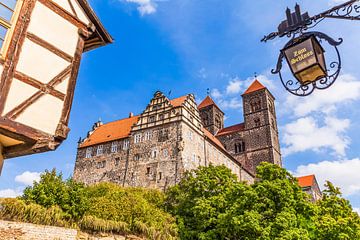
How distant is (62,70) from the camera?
652cm

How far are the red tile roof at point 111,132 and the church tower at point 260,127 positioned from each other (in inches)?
809

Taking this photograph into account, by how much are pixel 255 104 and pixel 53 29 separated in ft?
161

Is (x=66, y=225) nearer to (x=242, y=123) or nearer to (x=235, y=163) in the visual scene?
(x=235, y=163)

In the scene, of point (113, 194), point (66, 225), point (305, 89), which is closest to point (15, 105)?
point (305, 89)

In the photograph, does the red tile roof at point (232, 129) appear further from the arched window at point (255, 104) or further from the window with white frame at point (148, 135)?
the window with white frame at point (148, 135)

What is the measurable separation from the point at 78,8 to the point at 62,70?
161 cm

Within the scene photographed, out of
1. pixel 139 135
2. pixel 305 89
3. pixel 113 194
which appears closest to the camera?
pixel 305 89

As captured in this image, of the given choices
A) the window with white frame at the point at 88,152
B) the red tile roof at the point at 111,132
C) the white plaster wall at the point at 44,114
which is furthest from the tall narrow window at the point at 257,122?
the white plaster wall at the point at 44,114

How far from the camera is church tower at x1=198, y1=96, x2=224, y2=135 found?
183ft

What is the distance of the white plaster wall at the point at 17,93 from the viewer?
5.45 metres

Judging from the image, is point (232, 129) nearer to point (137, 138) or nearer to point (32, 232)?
point (137, 138)

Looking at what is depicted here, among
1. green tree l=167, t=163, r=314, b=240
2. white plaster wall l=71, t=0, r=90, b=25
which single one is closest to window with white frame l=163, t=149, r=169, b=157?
green tree l=167, t=163, r=314, b=240

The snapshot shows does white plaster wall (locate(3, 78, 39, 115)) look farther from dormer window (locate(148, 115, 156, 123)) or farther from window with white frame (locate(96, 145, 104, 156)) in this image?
window with white frame (locate(96, 145, 104, 156))

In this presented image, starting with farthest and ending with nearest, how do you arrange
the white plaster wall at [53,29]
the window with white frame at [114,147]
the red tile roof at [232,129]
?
1. the red tile roof at [232,129]
2. the window with white frame at [114,147]
3. the white plaster wall at [53,29]
